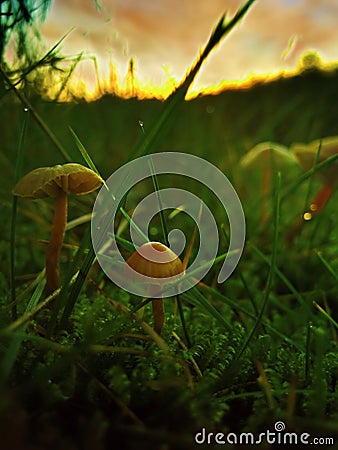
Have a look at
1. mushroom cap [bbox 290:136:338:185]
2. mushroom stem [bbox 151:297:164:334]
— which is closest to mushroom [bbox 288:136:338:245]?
mushroom cap [bbox 290:136:338:185]

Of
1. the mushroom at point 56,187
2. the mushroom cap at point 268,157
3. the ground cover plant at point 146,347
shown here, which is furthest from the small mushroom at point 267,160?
the mushroom at point 56,187

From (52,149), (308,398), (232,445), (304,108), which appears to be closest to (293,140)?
(304,108)

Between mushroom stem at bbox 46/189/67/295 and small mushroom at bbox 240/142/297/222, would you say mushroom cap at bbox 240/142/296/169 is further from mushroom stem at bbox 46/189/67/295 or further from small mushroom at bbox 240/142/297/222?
mushroom stem at bbox 46/189/67/295

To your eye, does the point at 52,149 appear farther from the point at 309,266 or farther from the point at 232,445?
the point at 232,445

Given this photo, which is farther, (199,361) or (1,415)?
(199,361)

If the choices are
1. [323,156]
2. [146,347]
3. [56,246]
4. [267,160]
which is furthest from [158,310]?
[267,160]

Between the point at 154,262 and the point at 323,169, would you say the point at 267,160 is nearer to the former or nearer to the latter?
the point at 323,169

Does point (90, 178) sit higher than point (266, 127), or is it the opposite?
point (266, 127)
